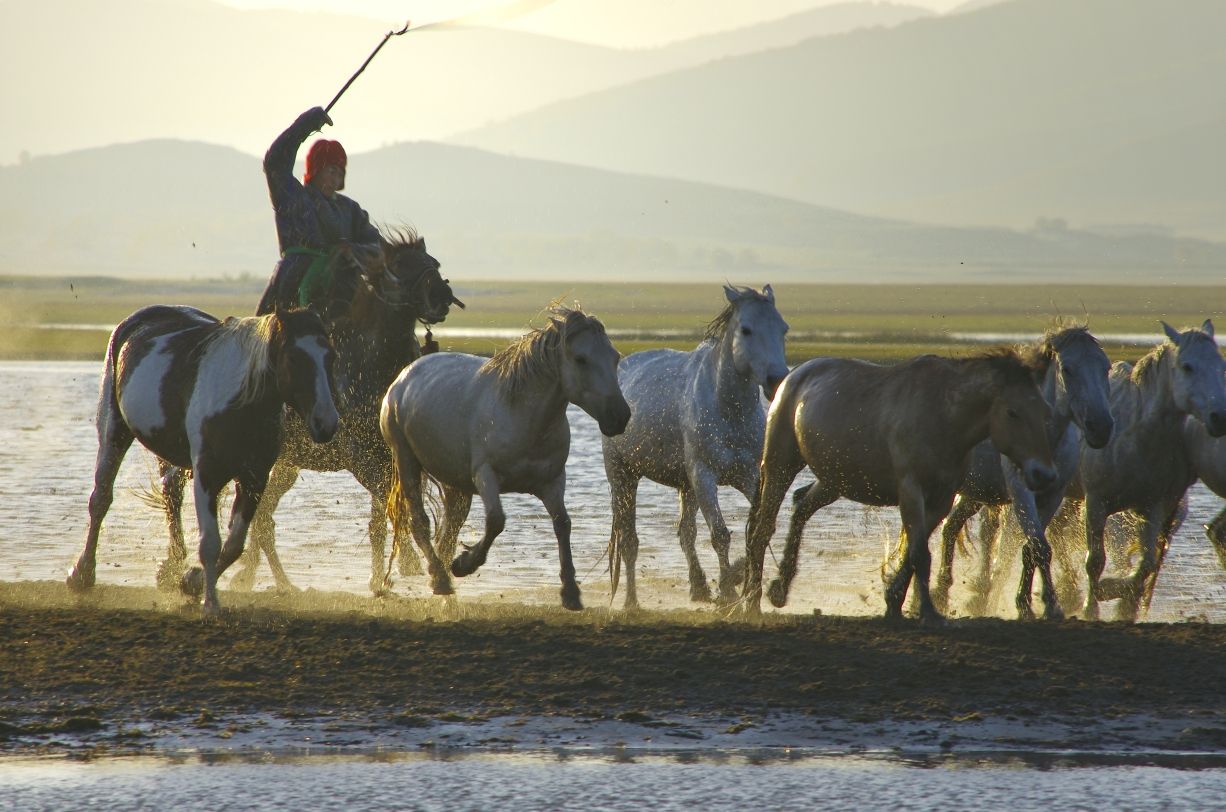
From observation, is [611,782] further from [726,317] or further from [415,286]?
[415,286]

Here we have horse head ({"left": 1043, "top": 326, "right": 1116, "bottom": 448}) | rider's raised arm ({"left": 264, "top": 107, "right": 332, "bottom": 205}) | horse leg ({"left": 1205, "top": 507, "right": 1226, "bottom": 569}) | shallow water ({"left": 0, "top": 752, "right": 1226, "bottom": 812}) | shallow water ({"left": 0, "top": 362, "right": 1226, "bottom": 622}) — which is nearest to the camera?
shallow water ({"left": 0, "top": 752, "right": 1226, "bottom": 812})

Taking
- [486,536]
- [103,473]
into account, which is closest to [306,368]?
[486,536]

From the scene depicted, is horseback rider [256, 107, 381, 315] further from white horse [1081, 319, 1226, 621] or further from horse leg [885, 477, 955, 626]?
white horse [1081, 319, 1226, 621]

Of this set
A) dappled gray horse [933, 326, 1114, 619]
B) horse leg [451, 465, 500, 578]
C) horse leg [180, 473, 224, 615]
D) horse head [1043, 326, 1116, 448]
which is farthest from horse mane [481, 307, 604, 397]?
horse head [1043, 326, 1116, 448]

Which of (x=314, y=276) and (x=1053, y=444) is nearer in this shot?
(x=1053, y=444)

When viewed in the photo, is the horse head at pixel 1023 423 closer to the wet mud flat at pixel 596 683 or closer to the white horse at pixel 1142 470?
the wet mud flat at pixel 596 683


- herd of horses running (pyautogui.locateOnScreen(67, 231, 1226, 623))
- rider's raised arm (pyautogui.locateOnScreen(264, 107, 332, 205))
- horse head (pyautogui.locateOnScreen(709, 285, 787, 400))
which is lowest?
herd of horses running (pyautogui.locateOnScreen(67, 231, 1226, 623))

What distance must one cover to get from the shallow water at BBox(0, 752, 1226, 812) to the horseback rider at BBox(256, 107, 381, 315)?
5375 mm

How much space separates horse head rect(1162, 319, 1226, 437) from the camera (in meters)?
9.88

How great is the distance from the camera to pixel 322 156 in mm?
12039

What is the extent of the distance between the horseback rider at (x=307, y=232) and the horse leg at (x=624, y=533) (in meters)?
2.17

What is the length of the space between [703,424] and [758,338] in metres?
0.76

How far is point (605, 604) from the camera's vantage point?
1165cm

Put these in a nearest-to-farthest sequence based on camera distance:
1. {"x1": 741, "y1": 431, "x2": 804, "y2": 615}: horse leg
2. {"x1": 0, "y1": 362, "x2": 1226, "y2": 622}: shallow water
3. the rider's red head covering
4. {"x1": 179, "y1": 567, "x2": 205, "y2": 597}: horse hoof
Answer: {"x1": 179, "y1": 567, "x2": 205, "y2": 597}: horse hoof < {"x1": 741, "y1": 431, "x2": 804, "y2": 615}: horse leg < {"x1": 0, "y1": 362, "x2": 1226, "y2": 622}: shallow water < the rider's red head covering
